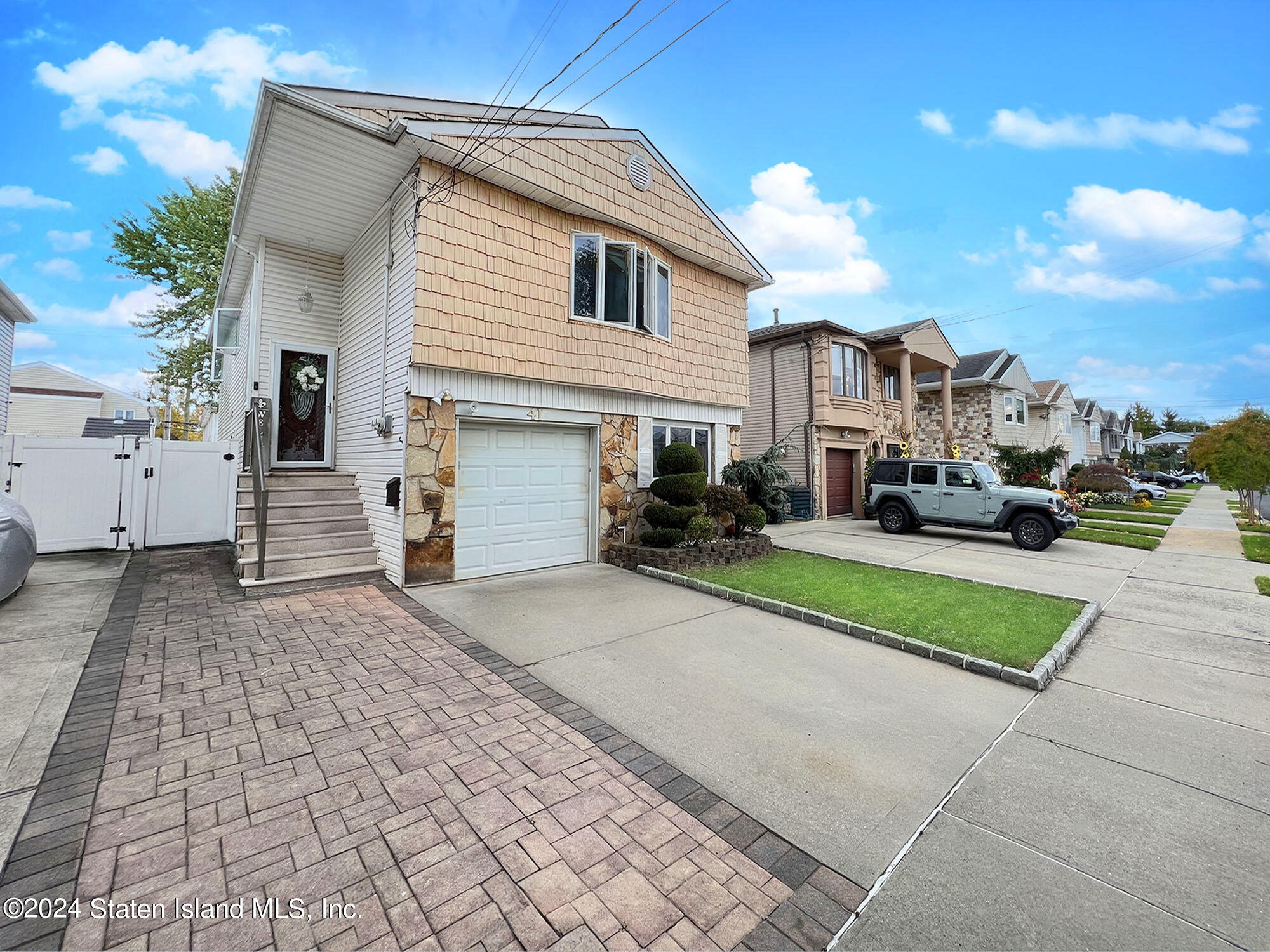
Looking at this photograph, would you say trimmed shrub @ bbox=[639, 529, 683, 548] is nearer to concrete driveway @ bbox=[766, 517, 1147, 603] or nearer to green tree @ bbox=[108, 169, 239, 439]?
concrete driveway @ bbox=[766, 517, 1147, 603]

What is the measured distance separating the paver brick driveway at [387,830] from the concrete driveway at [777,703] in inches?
14.7

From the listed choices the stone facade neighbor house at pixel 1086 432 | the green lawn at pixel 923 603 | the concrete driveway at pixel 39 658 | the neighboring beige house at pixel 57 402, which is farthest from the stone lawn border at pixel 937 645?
the stone facade neighbor house at pixel 1086 432

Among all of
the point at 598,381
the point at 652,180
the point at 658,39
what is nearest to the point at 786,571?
the point at 598,381

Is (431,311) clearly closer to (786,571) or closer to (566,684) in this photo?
(566,684)

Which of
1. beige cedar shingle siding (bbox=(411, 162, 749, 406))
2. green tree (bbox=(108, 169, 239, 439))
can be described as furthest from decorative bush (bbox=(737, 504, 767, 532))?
green tree (bbox=(108, 169, 239, 439))

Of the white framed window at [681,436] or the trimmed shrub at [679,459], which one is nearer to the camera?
the trimmed shrub at [679,459]

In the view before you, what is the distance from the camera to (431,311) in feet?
20.5

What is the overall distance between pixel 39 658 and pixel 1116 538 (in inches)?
657

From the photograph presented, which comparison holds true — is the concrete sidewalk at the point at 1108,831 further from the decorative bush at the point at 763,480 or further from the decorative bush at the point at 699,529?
the decorative bush at the point at 763,480

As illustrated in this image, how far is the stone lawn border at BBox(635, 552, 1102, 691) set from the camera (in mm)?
3967

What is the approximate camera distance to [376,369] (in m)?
7.19

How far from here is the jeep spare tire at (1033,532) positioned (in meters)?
9.81

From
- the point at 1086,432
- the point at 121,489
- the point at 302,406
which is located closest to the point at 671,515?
the point at 302,406

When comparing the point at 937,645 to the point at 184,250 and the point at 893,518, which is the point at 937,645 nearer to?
the point at 893,518
